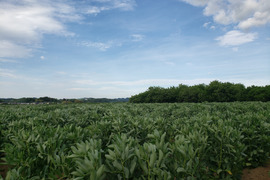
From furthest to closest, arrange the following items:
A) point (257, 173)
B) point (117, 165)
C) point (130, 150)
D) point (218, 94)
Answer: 1. point (218, 94)
2. point (257, 173)
3. point (130, 150)
4. point (117, 165)

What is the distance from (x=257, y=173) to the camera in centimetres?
479

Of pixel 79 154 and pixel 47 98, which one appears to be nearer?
pixel 79 154

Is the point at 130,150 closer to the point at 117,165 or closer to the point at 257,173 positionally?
the point at 117,165

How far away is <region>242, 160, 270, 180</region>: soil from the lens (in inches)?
177

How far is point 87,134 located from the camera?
3.30 meters

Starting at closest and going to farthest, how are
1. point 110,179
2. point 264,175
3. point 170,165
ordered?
point 110,179, point 170,165, point 264,175

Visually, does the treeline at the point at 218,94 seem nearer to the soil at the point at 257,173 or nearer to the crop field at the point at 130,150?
the soil at the point at 257,173

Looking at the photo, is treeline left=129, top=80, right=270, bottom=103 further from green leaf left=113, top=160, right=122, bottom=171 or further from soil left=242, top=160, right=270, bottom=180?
green leaf left=113, top=160, right=122, bottom=171

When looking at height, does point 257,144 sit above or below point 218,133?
below

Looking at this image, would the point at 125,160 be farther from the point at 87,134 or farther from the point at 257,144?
the point at 257,144

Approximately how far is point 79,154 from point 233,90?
57101 millimetres

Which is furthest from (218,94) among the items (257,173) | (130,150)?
(130,150)

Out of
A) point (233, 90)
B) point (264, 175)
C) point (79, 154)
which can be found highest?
point (233, 90)

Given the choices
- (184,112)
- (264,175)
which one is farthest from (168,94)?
(264,175)
